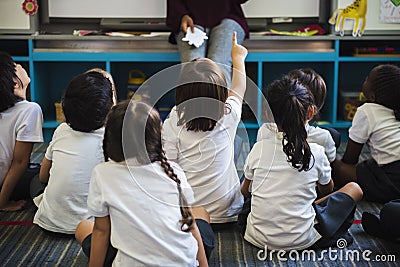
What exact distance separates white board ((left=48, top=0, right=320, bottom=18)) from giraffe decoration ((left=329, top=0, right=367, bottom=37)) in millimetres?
247

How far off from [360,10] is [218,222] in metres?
1.80

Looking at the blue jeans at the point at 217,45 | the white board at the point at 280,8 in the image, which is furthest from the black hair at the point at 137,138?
the white board at the point at 280,8

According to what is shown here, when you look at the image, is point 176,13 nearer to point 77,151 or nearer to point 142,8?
point 142,8

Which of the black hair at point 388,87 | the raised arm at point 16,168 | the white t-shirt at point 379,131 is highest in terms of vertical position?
the black hair at point 388,87

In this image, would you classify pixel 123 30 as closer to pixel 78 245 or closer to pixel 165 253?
pixel 78 245

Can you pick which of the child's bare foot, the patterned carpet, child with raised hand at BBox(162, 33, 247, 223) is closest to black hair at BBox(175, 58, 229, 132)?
child with raised hand at BBox(162, 33, 247, 223)

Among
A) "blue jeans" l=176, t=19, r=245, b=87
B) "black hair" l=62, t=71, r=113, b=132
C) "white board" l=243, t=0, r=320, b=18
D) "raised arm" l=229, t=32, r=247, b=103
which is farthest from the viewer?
"white board" l=243, t=0, r=320, b=18

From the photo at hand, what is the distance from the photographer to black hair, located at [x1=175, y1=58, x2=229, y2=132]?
1.80 metres

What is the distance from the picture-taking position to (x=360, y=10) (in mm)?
3279

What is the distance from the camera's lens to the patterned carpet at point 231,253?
5.80 ft

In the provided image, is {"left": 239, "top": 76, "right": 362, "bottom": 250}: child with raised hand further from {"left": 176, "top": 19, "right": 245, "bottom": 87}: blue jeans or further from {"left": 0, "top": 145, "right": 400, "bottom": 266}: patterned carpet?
{"left": 176, "top": 19, "right": 245, "bottom": 87}: blue jeans

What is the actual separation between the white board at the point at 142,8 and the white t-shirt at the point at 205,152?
1786 mm

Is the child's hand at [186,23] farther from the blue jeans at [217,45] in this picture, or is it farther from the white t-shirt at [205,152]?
the white t-shirt at [205,152]

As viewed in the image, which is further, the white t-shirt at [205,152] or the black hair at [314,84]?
the black hair at [314,84]
